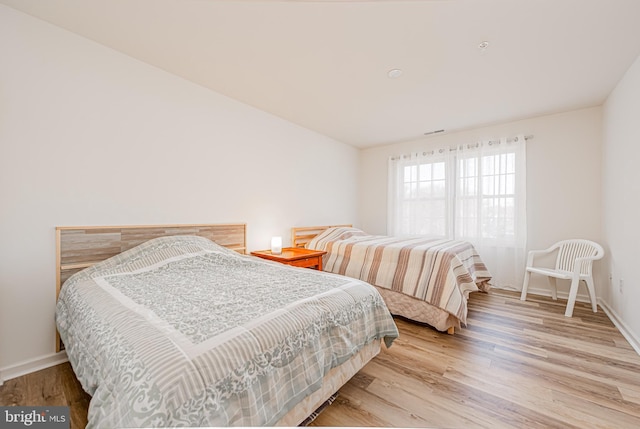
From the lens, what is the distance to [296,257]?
291 centimetres

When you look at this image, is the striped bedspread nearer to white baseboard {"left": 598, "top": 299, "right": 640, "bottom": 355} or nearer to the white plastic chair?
the white plastic chair

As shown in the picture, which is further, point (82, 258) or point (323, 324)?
point (82, 258)

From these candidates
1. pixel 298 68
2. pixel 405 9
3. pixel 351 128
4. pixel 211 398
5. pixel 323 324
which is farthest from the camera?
pixel 351 128

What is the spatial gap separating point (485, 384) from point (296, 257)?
189 centimetres

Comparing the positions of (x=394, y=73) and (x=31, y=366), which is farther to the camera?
(x=394, y=73)

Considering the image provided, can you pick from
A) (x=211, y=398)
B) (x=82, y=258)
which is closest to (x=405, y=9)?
(x=211, y=398)

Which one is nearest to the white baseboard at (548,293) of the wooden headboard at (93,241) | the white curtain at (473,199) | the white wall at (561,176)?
the white wall at (561,176)

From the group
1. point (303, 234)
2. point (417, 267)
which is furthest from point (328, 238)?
point (417, 267)

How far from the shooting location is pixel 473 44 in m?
1.97

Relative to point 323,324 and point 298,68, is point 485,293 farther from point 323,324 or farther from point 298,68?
point 298,68

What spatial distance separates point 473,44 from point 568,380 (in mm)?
2417

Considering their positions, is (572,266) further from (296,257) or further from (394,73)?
(296,257)

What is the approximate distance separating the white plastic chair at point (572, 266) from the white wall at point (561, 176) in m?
0.18

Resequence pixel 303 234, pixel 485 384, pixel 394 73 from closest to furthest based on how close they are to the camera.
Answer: pixel 485 384, pixel 394 73, pixel 303 234
